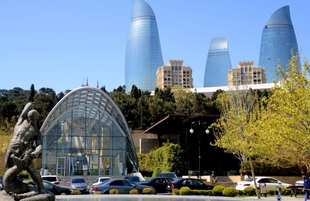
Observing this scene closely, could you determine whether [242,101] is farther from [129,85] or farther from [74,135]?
[129,85]

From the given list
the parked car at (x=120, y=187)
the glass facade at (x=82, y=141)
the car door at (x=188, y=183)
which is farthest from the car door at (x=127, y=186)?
the glass facade at (x=82, y=141)

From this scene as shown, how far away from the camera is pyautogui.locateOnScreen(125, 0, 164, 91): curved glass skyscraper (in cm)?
18975

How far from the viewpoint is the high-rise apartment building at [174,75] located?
178 metres

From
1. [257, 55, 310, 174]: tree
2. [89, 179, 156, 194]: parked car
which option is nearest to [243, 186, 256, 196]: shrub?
[257, 55, 310, 174]: tree

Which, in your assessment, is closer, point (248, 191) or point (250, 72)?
point (248, 191)

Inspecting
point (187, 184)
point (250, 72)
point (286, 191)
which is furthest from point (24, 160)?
point (250, 72)

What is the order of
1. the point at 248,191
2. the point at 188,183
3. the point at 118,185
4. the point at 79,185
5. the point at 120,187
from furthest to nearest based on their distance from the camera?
1. the point at 79,185
2. the point at 248,191
3. the point at 188,183
4. the point at 118,185
5. the point at 120,187

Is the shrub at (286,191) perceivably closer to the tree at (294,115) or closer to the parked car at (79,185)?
the tree at (294,115)

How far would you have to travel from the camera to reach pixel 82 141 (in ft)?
147

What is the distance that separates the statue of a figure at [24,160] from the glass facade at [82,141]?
3278cm

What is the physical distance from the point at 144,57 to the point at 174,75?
67.9ft

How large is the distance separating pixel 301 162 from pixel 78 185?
17.5 meters

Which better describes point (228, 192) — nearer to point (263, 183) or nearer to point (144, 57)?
point (263, 183)

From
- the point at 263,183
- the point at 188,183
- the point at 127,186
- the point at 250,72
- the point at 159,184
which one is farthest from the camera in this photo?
the point at 250,72
